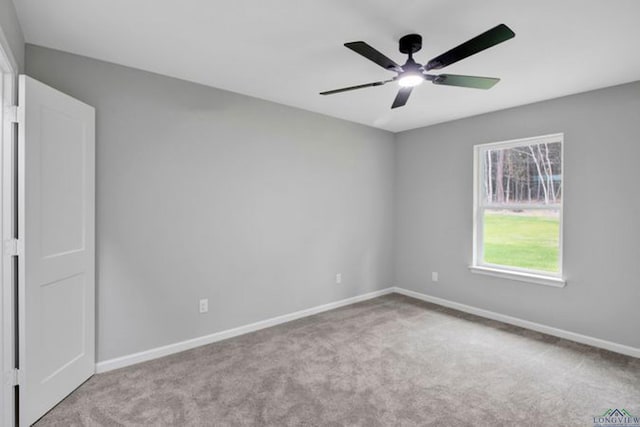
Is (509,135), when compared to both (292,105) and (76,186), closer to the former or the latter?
(292,105)

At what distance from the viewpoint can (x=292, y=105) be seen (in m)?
3.73

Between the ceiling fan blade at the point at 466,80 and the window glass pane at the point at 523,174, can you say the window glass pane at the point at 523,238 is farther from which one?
the ceiling fan blade at the point at 466,80

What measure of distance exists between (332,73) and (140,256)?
2260 millimetres

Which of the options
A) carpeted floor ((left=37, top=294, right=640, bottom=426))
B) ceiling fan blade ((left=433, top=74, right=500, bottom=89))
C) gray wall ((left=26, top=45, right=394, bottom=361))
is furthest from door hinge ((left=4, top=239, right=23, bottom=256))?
ceiling fan blade ((left=433, top=74, right=500, bottom=89))

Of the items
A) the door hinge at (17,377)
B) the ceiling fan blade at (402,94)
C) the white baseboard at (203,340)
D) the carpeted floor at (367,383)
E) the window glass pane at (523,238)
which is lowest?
the carpeted floor at (367,383)

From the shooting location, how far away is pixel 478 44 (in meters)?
1.72

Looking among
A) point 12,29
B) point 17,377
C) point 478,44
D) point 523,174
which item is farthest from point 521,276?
point 12,29

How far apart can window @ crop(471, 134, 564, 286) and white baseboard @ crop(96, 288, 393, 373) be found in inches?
76.4

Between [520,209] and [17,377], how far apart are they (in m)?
4.64

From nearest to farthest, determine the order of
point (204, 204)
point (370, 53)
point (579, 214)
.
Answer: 1. point (370, 53)
2. point (204, 204)
3. point (579, 214)

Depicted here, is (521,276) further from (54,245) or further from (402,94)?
(54,245)

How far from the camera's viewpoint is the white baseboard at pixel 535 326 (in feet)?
9.85

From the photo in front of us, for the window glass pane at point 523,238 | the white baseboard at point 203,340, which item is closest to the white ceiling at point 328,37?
the window glass pane at point 523,238

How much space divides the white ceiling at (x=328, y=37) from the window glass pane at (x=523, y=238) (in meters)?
1.34
